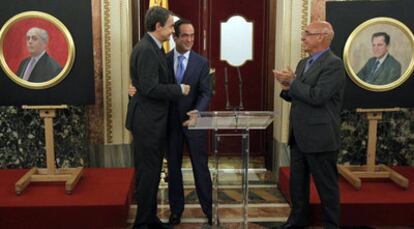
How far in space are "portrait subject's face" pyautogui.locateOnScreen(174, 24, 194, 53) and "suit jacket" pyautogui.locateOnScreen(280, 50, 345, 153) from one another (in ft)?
2.82

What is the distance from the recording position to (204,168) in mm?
3689

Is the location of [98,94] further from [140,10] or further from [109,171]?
[140,10]

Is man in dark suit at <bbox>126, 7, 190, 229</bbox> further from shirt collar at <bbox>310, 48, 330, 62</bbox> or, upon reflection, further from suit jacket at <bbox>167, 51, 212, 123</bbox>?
shirt collar at <bbox>310, 48, 330, 62</bbox>

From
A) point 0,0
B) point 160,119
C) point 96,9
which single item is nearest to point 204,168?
point 160,119

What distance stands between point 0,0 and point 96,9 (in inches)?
34.0

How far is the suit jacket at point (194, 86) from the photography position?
11.9 ft

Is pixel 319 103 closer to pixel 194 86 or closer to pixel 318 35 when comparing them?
pixel 318 35

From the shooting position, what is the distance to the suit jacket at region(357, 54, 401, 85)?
4.18 metres

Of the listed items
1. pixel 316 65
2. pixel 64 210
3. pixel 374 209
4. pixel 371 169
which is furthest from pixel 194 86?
pixel 371 169

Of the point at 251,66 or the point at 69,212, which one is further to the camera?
the point at 251,66

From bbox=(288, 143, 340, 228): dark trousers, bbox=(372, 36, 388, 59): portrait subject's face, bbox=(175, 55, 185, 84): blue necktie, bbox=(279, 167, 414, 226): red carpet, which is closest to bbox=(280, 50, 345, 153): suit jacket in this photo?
bbox=(288, 143, 340, 228): dark trousers

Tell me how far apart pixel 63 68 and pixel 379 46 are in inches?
109

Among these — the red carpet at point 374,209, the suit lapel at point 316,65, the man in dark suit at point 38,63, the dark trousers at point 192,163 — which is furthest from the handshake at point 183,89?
the red carpet at point 374,209

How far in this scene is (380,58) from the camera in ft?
13.7
